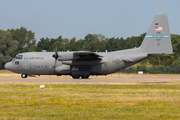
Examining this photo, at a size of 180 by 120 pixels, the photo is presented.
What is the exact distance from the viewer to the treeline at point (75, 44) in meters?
81.9

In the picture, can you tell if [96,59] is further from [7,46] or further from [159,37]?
[7,46]

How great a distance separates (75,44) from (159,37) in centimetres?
8002

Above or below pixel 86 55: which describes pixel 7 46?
above

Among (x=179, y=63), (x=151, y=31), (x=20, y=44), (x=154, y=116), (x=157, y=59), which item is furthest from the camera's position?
(x=20, y=44)

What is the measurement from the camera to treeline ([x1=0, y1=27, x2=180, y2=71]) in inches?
3226

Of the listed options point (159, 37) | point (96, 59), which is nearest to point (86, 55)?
point (96, 59)

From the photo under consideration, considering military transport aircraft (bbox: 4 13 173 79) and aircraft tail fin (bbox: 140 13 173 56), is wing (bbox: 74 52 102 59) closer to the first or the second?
military transport aircraft (bbox: 4 13 173 79)

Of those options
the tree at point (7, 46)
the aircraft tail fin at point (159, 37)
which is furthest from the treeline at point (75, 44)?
the aircraft tail fin at point (159, 37)

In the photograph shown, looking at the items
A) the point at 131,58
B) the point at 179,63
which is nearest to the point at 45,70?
the point at 131,58

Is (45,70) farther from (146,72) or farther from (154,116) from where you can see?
(146,72)

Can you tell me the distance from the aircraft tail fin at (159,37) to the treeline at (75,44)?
4180 centimetres

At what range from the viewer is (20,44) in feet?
322

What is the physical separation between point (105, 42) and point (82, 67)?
79543 millimetres

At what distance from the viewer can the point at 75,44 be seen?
110m
